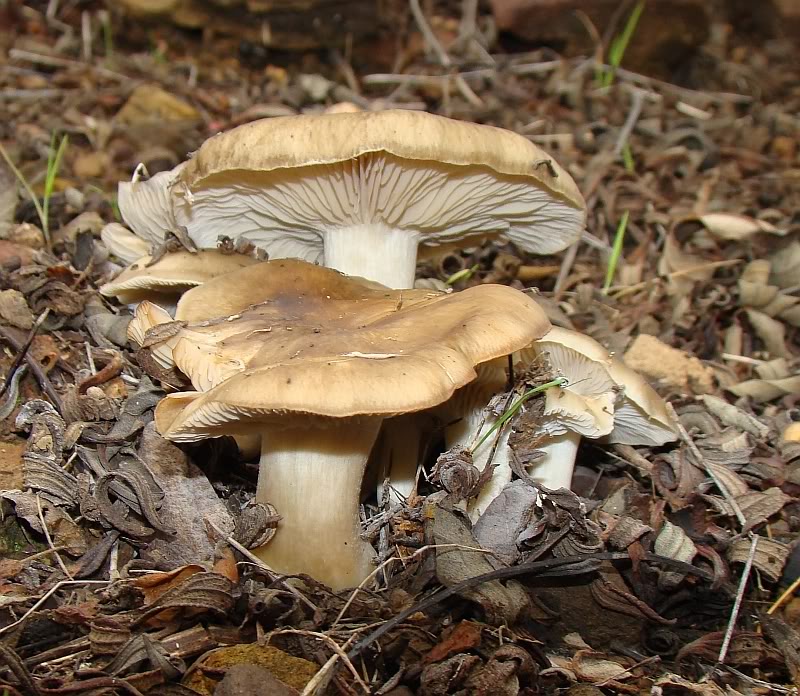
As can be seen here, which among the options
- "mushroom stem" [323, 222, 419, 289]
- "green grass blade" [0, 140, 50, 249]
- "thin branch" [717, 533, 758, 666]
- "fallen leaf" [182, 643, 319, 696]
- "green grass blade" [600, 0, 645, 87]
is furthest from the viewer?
"green grass blade" [600, 0, 645, 87]

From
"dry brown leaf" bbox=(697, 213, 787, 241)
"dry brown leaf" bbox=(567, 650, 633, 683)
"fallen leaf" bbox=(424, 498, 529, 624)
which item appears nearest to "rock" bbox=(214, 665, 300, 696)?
"fallen leaf" bbox=(424, 498, 529, 624)

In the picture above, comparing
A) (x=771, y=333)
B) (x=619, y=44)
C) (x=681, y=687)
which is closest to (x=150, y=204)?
(x=681, y=687)

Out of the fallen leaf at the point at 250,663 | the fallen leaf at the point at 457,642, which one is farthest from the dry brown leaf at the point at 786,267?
the fallen leaf at the point at 250,663

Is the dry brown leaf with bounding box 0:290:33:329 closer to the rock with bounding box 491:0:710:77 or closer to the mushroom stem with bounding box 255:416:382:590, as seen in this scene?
the mushroom stem with bounding box 255:416:382:590

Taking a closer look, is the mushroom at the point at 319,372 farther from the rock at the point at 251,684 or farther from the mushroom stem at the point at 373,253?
the rock at the point at 251,684

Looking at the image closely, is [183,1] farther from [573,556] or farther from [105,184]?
[573,556]
